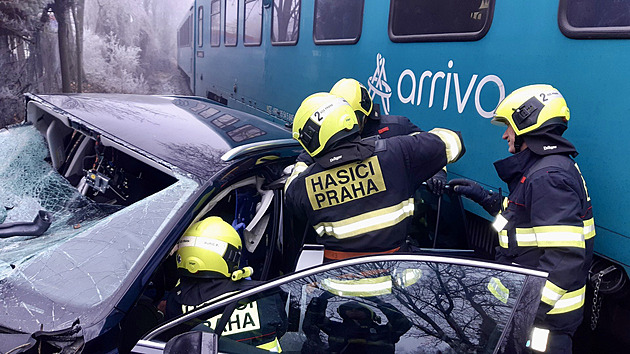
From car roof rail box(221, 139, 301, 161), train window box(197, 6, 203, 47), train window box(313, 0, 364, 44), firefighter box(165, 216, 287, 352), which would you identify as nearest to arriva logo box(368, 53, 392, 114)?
train window box(313, 0, 364, 44)

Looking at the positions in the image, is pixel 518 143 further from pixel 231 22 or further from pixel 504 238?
pixel 231 22

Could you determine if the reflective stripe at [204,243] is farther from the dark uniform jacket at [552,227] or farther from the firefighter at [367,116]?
the firefighter at [367,116]

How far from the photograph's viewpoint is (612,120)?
2.27 metres

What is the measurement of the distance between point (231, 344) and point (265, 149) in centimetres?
131

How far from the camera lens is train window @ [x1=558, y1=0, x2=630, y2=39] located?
7.16ft

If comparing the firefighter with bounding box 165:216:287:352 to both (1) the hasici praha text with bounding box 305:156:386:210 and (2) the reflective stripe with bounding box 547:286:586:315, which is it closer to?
(1) the hasici praha text with bounding box 305:156:386:210

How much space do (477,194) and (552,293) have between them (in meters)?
0.83

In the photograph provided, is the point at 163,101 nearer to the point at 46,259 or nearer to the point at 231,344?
the point at 46,259

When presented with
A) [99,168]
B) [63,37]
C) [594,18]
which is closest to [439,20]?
[594,18]

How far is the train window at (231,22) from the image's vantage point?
316 inches

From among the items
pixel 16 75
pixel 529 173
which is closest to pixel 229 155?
pixel 529 173

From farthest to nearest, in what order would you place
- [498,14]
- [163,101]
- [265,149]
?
[163,101]
[498,14]
[265,149]

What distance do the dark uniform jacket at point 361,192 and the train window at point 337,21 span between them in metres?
2.40

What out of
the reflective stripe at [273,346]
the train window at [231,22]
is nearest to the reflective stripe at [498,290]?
the reflective stripe at [273,346]
